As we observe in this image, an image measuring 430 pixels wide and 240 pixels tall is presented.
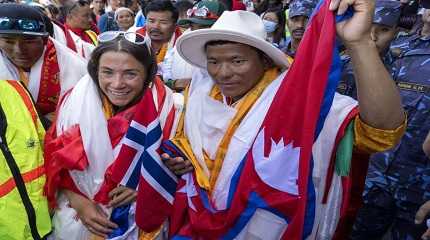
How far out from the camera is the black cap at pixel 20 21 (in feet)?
8.66

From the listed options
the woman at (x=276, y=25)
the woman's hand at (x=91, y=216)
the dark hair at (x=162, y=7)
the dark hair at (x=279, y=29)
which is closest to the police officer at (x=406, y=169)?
the woman's hand at (x=91, y=216)

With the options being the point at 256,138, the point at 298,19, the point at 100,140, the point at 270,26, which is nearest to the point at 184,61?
the point at 298,19

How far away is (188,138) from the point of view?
206 cm

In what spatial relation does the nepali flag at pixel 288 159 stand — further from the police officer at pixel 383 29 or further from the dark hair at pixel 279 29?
the dark hair at pixel 279 29

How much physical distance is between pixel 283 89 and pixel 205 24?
2.79 meters

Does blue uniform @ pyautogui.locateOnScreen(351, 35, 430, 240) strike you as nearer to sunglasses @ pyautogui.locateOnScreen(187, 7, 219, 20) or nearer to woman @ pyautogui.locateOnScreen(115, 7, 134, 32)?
sunglasses @ pyautogui.locateOnScreen(187, 7, 219, 20)

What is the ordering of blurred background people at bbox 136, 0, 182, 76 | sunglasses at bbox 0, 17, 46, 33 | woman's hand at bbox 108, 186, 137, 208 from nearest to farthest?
woman's hand at bbox 108, 186, 137, 208
sunglasses at bbox 0, 17, 46, 33
blurred background people at bbox 136, 0, 182, 76

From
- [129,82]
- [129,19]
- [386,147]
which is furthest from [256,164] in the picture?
[129,19]

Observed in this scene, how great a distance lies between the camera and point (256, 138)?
1.79 metres

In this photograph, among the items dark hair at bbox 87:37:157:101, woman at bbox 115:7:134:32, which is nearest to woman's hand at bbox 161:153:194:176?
dark hair at bbox 87:37:157:101

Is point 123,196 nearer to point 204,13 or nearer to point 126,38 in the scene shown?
point 126,38

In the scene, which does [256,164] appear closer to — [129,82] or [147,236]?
[147,236]

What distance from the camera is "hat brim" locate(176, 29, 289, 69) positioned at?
6.41 feet

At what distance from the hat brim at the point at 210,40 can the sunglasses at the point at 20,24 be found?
3.38 feet
